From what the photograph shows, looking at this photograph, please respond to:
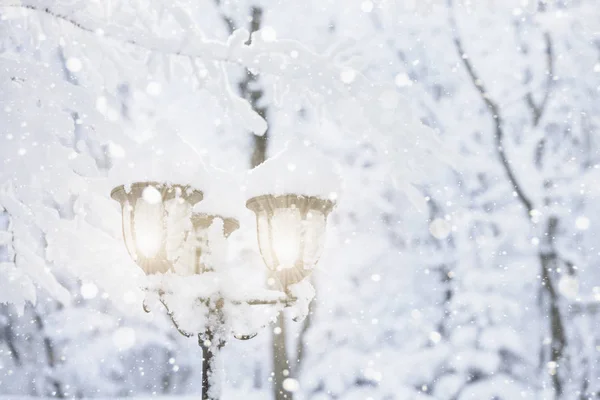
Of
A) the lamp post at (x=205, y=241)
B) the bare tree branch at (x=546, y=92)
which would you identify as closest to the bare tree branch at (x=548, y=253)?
the bare tree branch at (x=546, y=92)

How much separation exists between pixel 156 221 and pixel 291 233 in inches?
29.9

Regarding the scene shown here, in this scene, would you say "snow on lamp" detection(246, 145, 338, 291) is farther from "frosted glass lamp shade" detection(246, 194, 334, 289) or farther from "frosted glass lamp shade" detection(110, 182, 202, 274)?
"frosted glass lamp shade" detection(110, 182, 202, 274)

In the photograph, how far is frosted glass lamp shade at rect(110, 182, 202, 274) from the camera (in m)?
3.07

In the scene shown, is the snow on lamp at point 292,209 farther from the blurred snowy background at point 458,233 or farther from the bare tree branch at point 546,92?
the bare tree branch at point 546,92

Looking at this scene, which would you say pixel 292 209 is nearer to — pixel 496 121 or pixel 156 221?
pixel 156 221

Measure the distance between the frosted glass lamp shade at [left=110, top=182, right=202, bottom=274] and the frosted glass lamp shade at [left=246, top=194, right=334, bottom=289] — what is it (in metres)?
0.45

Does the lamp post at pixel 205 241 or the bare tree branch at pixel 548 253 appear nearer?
the lamp post at pixel 205 241

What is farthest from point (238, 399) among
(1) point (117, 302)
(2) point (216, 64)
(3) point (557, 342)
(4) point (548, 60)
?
(2) point (216, 64)

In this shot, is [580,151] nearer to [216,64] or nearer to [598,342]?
[598,342]

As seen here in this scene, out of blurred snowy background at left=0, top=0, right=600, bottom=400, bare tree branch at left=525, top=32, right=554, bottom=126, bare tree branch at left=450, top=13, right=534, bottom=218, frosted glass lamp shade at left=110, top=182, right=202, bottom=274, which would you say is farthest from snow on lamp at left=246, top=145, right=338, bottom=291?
bare tree branch at left=525, top=32, right=554, bottom=126

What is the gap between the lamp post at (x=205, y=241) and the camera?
306 centimetres

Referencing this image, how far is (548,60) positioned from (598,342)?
5.42 meters

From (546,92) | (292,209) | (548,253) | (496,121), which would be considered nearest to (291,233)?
(292,209)

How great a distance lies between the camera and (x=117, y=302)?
4.46 m
